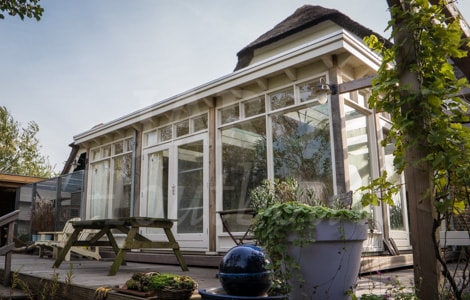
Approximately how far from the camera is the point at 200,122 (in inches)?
245

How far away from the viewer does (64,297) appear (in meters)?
2.93

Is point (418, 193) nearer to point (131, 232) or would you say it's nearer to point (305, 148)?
point (131, 232)

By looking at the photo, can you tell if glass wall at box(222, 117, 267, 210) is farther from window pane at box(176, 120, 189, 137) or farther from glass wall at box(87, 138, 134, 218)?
glass wall at box(87, 138, 134, 218)

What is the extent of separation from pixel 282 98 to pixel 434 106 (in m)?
3.50

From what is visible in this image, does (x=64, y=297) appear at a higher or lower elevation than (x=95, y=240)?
lower

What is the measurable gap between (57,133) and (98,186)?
14.7 m

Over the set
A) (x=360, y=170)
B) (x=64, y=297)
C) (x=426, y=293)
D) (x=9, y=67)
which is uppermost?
(x=9, y=67)

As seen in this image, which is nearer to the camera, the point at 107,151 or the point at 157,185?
the point at 157,185

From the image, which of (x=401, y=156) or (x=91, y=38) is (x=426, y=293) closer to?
(x=401, y=156)

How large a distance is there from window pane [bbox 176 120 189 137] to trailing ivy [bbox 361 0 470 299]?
15.8 feet

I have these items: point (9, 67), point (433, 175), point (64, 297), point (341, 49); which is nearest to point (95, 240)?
point (64, 297)

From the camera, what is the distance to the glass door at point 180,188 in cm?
591

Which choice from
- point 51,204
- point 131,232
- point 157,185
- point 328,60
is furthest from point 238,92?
point 51,204

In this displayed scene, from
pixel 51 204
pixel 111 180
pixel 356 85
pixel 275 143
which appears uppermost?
pixel 356 85
